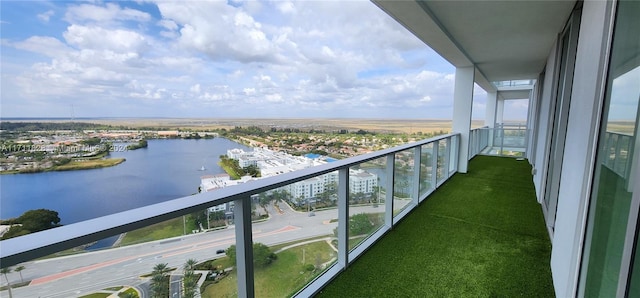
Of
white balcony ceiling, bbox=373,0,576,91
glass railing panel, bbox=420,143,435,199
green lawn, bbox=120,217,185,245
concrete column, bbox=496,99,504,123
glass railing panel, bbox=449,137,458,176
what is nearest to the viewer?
green lawn, bbox=120,217,185,245

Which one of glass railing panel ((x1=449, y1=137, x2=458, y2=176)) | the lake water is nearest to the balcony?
the lake water

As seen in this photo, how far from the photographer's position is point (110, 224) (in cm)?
104

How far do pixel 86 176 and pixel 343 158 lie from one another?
248cm

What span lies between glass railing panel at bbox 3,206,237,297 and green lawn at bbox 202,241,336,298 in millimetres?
13

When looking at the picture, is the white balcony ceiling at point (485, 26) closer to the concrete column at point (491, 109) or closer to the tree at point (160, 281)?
the tree at point (160, 281)

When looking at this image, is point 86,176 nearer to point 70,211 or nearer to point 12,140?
point 12,140

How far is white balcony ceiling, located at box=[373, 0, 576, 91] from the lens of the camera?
353 cm

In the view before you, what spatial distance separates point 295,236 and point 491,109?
47.2 ft

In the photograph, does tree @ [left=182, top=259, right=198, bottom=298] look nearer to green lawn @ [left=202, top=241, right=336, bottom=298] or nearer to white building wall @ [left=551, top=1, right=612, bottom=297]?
green lawn @ [left=202, top=241, right=336, bottom=298]

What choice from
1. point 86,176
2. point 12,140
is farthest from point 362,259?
point 12,140

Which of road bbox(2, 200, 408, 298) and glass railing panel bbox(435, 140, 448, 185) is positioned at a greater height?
road bbox(2, 200, 408, 298)

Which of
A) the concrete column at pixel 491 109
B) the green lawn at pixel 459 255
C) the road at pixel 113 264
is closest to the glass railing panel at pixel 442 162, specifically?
the green lawn at pixel 459 255

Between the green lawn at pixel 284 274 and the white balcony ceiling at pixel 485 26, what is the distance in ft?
10.1

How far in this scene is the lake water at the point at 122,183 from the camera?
177 cm
